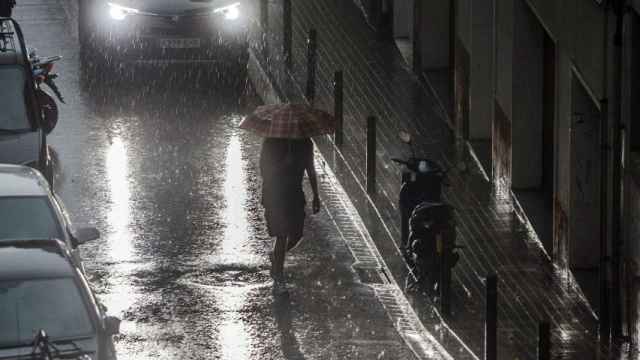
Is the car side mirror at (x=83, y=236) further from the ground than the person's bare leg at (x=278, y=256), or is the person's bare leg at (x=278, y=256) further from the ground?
the car side mirror at (x=83, y=236)

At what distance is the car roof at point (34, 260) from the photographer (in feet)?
45.9

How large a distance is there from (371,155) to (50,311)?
343 inches

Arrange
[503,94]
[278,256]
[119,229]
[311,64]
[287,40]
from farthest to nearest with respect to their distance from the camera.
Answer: [287,40] → [311,64] → [503,94] → [119,229] → [278,256]

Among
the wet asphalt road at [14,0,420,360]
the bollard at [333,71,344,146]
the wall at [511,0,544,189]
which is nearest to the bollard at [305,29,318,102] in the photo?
the wet asphalt road at [14,0,420,360]

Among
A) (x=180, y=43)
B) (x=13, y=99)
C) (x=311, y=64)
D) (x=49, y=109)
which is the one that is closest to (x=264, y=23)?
(x=180, y=43)

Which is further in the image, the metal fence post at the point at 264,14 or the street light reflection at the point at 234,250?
the metal fence post at the point at 264,14

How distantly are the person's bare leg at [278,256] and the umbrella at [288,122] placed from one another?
1009mm

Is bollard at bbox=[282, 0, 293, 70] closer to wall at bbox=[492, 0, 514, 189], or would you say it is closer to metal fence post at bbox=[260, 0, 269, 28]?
metal fence post at bbox=[260, 0, 269, 28]

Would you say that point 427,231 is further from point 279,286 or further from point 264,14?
point 264,14

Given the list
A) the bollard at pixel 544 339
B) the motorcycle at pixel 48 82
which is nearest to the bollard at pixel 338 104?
the motorcycle at pixel 48 82

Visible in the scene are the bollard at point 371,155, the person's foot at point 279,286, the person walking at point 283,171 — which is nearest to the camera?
the person's foot at point 279,286

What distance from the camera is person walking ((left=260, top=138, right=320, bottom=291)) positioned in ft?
62.1

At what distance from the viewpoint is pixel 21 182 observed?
1730 cm

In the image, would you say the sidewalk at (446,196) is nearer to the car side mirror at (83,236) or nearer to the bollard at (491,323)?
the bollard at (491,323)
